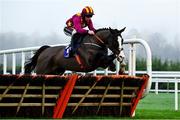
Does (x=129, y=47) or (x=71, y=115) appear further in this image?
(x=129, y=47)

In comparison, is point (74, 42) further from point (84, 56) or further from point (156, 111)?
point (156, 111)

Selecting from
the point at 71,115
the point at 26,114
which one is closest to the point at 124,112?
the point at 71,115

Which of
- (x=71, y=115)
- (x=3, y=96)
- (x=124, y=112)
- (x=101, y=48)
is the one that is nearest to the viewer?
(x=3, y=96)

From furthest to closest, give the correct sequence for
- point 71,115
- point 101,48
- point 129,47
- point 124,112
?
point 101,48 < point 129,47 < point 124,112 < point 71,115

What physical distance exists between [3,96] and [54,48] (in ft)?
12.8

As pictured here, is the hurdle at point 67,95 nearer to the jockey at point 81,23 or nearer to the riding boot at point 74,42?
the jockey at point 81,23

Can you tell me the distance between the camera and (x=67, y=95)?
7355mm

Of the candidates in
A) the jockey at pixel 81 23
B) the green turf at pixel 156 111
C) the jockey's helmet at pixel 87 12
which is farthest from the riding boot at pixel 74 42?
the green turf at pixel 156 111

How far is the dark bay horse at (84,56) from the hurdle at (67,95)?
1.37 metres

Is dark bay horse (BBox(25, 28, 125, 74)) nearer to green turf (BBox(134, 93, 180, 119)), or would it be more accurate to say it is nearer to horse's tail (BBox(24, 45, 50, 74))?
horse's tail (BBox(24, 45, 50, 74))

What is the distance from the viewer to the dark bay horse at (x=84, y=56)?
9.58 metres

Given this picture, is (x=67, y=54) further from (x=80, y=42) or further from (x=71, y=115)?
(x=71, y=115)

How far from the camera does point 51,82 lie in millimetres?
7270

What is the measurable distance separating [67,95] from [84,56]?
2.73m
